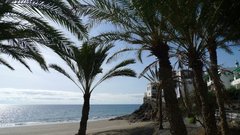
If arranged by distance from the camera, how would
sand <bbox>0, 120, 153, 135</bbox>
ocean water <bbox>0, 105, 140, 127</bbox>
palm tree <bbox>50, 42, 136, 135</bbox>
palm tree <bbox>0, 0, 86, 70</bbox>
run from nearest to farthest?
palm tree <bbox>0, 0, 86, 70</bbox> < palm tree <bbox>50, 42, 136, 135</bbox> < sand <bbox>0, 120, 153, 135</bbox> < ocean water <bbox>0, 105, 140, 127</bbox>

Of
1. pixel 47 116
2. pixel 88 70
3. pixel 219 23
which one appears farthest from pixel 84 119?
pixel 47 116

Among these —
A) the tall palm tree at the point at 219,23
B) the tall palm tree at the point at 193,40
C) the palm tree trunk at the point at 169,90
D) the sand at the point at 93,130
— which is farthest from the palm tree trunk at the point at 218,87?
the sand at the point at 93,130

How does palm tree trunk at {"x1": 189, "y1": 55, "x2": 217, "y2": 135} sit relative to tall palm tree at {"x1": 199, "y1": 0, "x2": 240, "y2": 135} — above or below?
below

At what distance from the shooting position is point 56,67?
16.8 m

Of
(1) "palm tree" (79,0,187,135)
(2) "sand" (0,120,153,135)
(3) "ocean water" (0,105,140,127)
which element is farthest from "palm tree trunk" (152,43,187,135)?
(3) "ocean water" (0,105,140,127)

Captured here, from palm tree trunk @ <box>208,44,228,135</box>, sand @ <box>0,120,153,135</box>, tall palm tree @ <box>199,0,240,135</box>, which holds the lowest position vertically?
sand @ <box>0,120,153,135</box>

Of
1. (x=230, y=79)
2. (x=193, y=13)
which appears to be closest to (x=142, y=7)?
(x=193, y=13)

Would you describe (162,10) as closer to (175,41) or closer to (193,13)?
(193,13)

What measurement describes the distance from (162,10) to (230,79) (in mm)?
46824

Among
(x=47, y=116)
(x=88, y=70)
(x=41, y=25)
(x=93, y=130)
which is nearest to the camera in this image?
(x=41, y=25)

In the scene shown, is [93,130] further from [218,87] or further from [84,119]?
[218,87]

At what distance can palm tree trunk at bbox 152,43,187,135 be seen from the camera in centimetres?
1037

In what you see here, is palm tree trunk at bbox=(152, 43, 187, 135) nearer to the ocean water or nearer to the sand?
the sand

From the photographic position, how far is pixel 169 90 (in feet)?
34.5
